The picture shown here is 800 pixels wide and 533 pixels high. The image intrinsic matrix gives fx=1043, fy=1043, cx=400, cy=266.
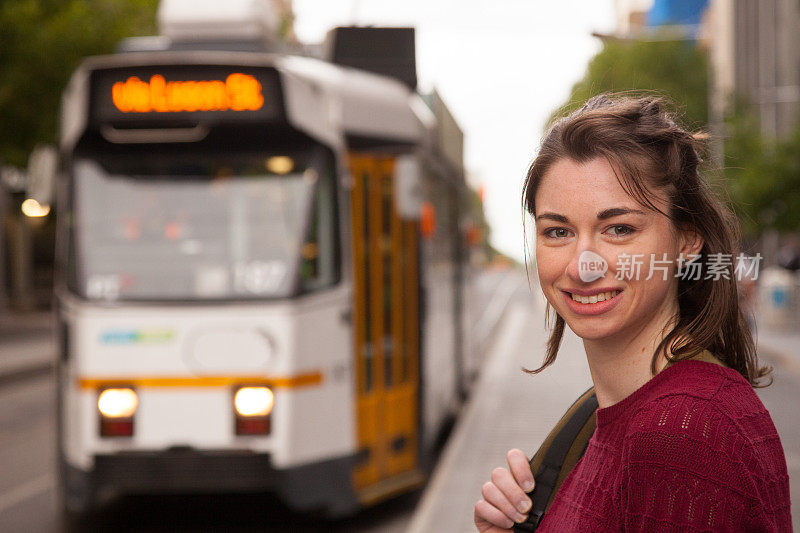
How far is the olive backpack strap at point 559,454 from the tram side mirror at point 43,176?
5.23 meters

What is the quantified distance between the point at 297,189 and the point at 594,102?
4.45m

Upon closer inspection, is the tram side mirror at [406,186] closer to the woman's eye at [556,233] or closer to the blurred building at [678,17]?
the woman's eye at [556,233]

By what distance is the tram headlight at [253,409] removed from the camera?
18.4 feet

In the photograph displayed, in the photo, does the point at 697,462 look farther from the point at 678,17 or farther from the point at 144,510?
the point at 678,17

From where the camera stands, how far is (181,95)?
5.70 m

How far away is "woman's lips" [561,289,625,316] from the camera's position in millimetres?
1339

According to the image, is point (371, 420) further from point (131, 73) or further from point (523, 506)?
point (523, 506)

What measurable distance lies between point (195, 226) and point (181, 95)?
720 mm

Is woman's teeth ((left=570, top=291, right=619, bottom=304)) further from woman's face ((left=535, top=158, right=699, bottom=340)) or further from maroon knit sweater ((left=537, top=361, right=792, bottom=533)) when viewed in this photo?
maroon knit sweater ((left=537, top=361, right=792, bottom=533))

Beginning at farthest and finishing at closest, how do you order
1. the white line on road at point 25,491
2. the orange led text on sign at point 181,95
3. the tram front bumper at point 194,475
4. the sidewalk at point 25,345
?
the sidewalk at point 25,345 → the white line on road at point 25,491 → the orange led text on sign at point 181,95 → the tram front bumper at point 194,475

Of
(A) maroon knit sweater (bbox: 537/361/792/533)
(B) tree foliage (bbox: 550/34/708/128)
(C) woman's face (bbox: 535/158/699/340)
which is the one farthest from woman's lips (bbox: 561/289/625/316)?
(B) tree foliage (bbox: 550/34/708/128)

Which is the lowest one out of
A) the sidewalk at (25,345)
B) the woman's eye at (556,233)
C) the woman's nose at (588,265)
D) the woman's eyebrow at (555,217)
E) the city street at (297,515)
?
the sidewalk at (25,345)

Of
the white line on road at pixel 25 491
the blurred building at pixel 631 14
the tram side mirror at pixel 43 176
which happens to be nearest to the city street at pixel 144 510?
the white line on road at pixel 25 491

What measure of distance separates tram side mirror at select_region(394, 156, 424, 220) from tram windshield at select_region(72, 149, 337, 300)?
726mm
